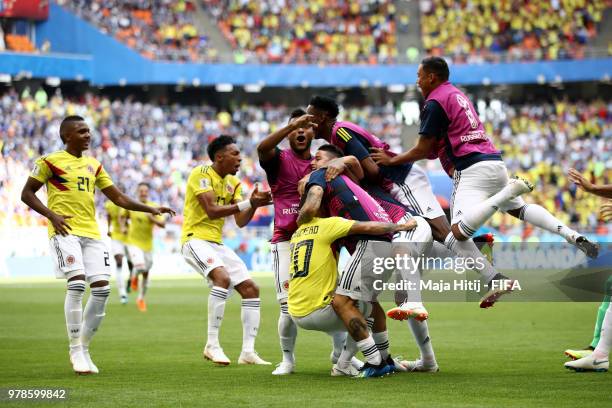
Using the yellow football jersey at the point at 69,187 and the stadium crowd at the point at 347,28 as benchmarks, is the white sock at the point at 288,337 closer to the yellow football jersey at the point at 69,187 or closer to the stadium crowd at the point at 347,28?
the yellow football jersey at the point at 69,187

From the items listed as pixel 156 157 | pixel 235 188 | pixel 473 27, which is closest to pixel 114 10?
pixel 156 157

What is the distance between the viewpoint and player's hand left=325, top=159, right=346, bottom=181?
999cm

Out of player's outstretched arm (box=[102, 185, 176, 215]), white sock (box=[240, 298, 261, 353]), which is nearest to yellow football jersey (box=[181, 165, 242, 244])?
player's outstretched arm (box=[102, 185, 176, 215])

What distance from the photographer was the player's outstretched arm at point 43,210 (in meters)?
10.7

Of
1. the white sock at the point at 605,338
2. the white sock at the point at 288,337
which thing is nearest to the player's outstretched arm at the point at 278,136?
the white sock at the point at 288,337

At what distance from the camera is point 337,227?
9.83 meters

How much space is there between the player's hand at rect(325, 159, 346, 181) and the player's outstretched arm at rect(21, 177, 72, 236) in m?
2.84

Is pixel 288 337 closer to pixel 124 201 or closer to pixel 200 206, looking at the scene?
pixel 200 206

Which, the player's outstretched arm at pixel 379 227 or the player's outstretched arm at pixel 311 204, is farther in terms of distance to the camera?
the player's outstretched arm at pixel 311 204

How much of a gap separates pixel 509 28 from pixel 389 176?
134ft

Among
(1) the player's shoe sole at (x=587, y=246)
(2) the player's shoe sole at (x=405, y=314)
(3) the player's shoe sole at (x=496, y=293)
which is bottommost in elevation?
(2) the player's shoe sole at (x=405, y=314)

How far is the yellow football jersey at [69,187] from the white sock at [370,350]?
3.30m

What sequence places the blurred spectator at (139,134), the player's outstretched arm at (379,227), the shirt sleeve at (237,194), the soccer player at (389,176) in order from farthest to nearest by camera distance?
the blurred spectator at (139,134)
the shirt sleeve at (237,194)
the soccer player at (389,176)
the player's outstretched arm at (379,227)

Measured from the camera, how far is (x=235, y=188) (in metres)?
12.6
